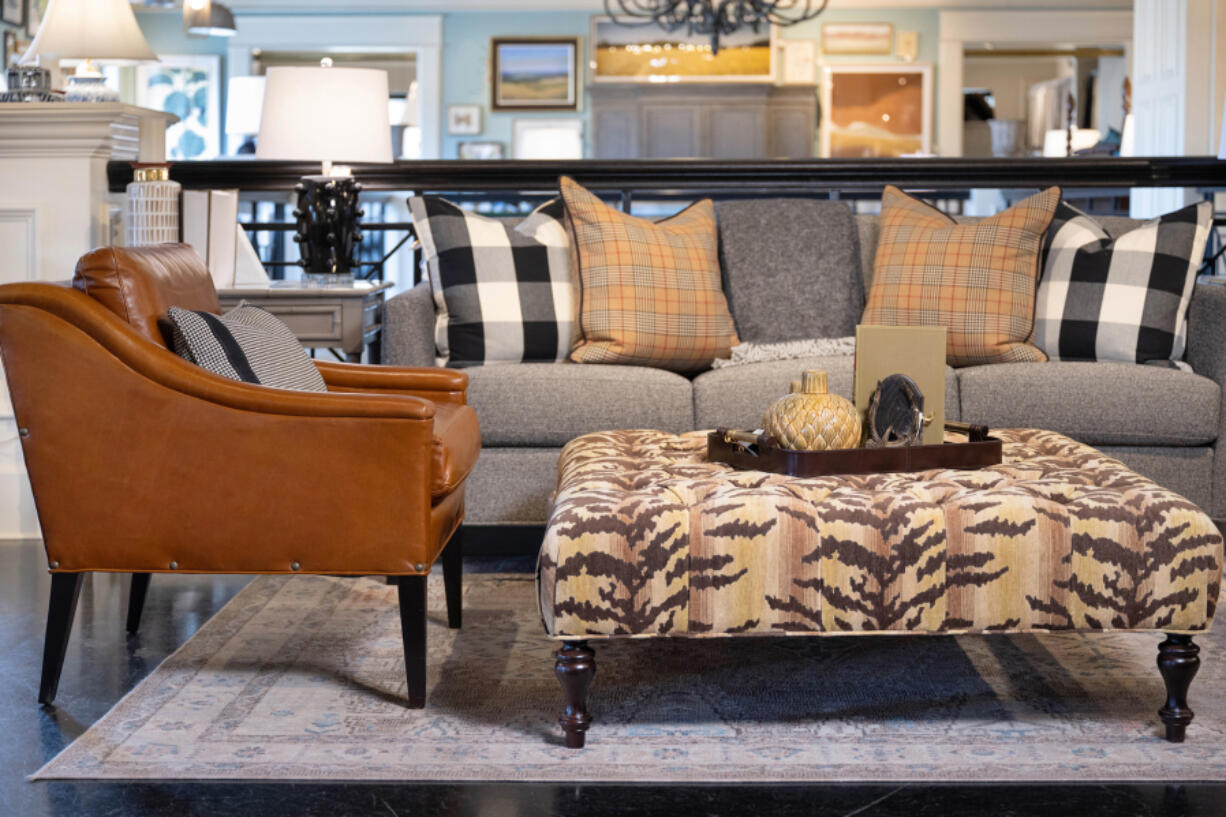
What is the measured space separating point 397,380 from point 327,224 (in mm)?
940

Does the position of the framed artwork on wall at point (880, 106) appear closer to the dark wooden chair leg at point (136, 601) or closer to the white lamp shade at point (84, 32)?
the white lamp shade at point (84, 32)

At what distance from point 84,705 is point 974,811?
1.45 meters

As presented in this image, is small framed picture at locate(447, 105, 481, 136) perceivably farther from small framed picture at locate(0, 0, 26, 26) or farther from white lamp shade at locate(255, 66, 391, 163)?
white lamp shade at locate(255, 66, 391, 163)

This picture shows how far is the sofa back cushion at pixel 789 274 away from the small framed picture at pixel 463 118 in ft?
26.5

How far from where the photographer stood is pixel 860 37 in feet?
36.1

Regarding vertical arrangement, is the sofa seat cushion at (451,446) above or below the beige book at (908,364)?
below

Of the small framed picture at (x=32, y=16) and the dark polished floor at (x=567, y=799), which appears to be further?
the small framed picture at (x=32, y=16)

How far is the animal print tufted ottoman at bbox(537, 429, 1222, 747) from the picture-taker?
193 cm

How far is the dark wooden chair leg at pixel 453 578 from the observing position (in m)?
2.63

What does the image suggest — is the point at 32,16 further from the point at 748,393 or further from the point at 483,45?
the point at 748,393

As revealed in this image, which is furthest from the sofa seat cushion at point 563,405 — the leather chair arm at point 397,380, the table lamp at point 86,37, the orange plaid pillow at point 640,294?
the table lamp at point 86,37

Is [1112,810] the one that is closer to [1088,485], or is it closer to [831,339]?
[1088,485]

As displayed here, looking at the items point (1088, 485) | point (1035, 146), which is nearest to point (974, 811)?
point (1088, 485)

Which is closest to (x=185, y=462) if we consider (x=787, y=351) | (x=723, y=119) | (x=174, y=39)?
(x=787, y=351)
